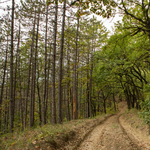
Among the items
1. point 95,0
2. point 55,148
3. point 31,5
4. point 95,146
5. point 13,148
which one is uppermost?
point 31,5

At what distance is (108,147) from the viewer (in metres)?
5.34

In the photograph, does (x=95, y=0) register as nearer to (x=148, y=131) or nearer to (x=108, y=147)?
(x=108, y=147)

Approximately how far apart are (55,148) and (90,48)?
1587 cm

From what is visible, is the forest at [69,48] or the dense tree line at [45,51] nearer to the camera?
the forest at [69,48]

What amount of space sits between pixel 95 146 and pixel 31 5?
45.0 ft

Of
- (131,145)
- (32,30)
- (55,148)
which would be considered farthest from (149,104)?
(32,30)

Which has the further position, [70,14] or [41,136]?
[70,14]

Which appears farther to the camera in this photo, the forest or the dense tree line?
the dense tree line

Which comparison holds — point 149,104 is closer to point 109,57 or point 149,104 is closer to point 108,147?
point 108,147

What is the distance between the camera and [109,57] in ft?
40.1

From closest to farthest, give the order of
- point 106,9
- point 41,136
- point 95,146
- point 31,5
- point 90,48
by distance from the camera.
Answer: point 106,9
point 41,136
point 95,146
point 31,5
point 90,48

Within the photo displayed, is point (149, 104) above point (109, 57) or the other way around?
the other way around

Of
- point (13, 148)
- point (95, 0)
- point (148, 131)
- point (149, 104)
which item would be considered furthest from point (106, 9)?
point (148, 131)

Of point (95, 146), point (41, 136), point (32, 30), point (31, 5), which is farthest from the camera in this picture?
point (32, 30)
